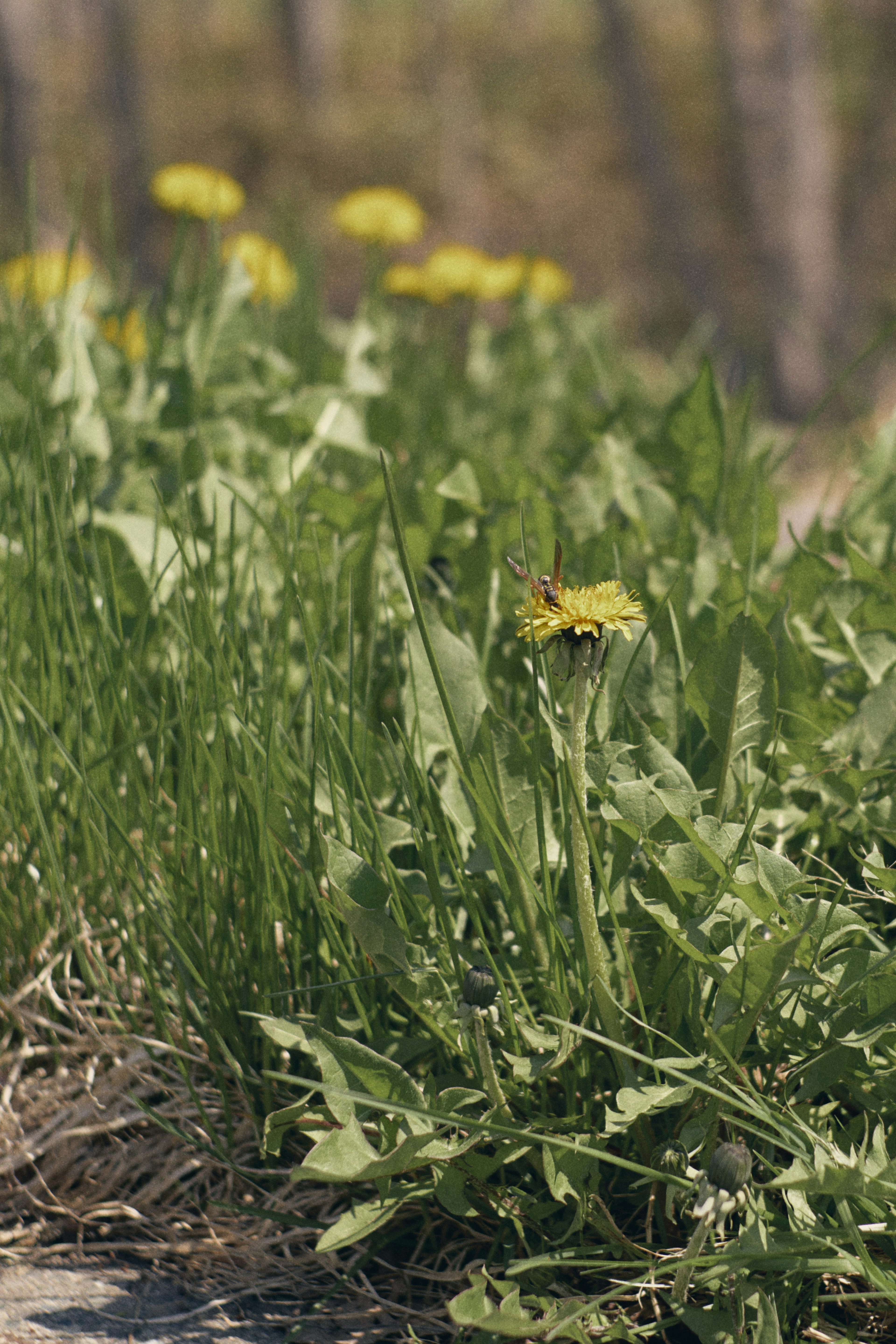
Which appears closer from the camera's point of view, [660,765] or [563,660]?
[563,660]

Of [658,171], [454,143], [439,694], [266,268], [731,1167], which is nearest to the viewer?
[731,1167]

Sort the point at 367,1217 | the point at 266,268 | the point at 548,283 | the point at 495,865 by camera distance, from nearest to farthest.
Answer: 1. the point at 367,1217
2. the point at 495,865
3. the point at 266,268
4. the point at 548,283

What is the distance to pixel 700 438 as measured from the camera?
1687 millimetres

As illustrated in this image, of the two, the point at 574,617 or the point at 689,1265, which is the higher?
the point at 574,617

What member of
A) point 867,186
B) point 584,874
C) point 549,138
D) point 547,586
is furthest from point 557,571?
point 549,138

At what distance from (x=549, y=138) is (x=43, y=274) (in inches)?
679

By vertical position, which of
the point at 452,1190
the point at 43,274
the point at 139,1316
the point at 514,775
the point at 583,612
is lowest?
the point at 139,1316

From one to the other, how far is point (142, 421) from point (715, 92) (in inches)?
679

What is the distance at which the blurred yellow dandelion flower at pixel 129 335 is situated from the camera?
208 cm

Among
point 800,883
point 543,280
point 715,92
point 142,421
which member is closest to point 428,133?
point 715,92

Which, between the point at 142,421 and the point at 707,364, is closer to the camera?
the point at 707,364

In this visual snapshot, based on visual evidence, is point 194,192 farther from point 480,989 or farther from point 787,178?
point 787,178

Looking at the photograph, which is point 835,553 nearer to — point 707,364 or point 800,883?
point 707,364

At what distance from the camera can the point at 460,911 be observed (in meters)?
1.14
